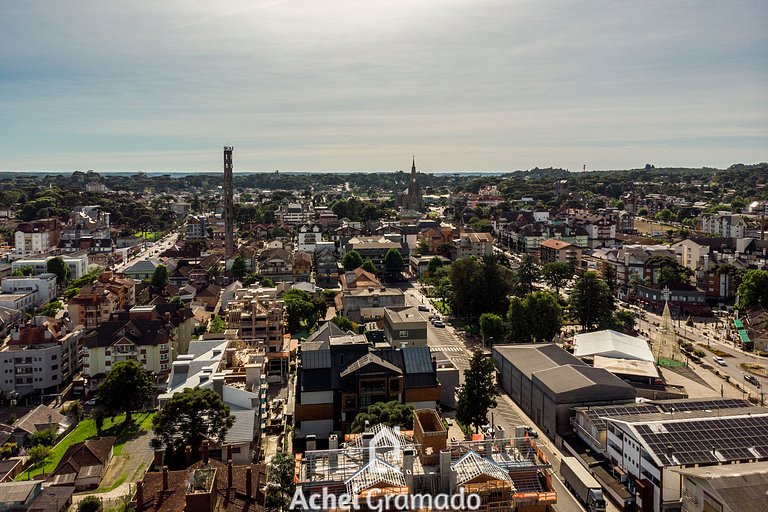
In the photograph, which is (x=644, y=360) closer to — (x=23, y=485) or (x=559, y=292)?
(x=559, y=292)

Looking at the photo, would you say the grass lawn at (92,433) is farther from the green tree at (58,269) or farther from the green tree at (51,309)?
the green tree at (58,269)

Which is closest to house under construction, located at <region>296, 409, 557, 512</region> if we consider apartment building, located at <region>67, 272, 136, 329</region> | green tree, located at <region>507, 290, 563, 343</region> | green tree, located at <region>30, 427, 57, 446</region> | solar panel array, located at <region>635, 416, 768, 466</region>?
solar panel array, located at <region>635, 416, 768, 466</region>

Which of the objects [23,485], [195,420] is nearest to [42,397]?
[23,485]

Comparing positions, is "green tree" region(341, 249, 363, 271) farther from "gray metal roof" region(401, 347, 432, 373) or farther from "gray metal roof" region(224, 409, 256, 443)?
"gray metal roof" region(224, 409, 256, 443)

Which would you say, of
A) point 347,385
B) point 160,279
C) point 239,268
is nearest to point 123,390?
point 347,385

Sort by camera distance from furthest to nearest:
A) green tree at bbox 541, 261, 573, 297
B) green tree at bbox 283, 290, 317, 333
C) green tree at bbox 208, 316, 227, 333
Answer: green tree at bbox 541, 261, 573, 297
green tree at bbox 283, 290, 317, 333
green tree at bbox 208, 316, 227, 333

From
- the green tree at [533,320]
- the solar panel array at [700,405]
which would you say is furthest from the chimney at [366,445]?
the green tree at [533,320]
